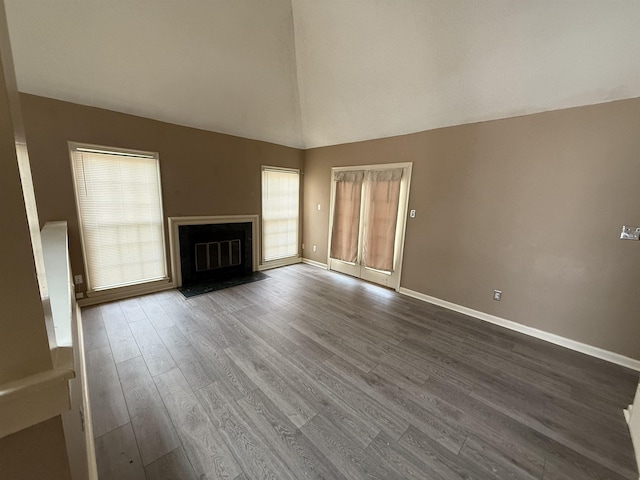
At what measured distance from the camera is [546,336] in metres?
2.79

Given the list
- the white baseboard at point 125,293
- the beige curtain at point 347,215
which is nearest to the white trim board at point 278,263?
the beige curtain at point 347,215

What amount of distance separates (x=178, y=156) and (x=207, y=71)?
1212 mm

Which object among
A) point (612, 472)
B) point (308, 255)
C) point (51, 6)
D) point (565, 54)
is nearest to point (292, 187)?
point (308, 255)

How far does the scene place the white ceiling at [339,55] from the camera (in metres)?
2.10

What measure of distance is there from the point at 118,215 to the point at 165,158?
3.18 ft

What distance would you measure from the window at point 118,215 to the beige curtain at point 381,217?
10.4ft

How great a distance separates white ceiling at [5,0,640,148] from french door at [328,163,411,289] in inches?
32.1

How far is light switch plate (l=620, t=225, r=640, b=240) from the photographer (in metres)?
2.29

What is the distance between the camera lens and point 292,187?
17.2 ft

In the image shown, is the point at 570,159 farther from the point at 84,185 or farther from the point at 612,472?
the point at 84,185

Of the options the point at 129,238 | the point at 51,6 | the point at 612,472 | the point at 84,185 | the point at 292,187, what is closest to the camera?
the point at 612,472

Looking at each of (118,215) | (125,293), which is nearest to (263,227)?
(118,215)

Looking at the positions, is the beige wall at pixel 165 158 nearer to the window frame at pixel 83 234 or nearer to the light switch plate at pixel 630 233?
the window frame at pixel 83 234

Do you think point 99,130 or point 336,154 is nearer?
point 99,130
